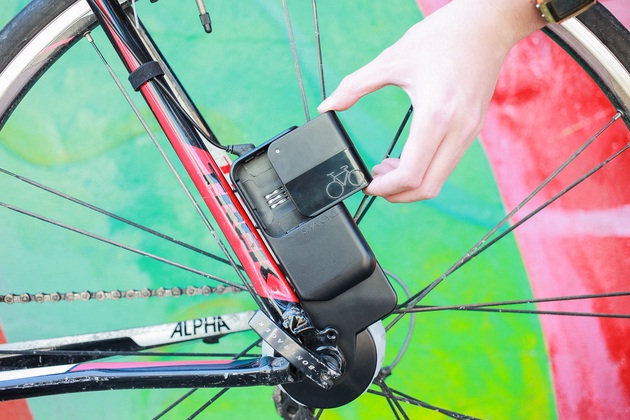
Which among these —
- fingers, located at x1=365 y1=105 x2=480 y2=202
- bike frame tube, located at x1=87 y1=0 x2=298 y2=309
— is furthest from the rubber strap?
fingers, located at x1=365 y1=105 x2=480 y2=202

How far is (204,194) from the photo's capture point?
1.80ft

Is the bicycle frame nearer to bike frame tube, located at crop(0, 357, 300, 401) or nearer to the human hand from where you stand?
bike frame tube, located at crop(0, 357, 300, 401)

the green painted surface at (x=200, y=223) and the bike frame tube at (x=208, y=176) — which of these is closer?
the bike frame tube at (x=208, y=176)

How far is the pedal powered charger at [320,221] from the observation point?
0.49 m

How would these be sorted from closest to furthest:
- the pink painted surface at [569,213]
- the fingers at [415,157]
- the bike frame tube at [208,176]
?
the fingers at [415,157] < the bike frame tube at [208,176] < the pink painted surface at [569,213]

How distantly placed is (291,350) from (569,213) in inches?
25.9

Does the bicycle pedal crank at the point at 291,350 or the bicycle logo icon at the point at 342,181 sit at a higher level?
the bicycle logo icon at the point at 342,181

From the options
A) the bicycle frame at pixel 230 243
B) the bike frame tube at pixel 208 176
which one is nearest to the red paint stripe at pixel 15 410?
the bicycle frame at pixel 230 243

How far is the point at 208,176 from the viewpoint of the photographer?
545 millimetres

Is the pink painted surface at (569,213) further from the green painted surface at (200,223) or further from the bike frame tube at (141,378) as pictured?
the bike frame tube at (141,378)

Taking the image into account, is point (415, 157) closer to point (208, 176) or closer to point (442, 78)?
point (442, 78)

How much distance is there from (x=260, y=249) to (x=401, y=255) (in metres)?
0.50

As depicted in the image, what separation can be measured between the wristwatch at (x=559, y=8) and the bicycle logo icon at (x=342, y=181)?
0.19 m

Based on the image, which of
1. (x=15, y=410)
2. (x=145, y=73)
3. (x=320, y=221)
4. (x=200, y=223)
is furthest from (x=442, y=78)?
(x=15, y=410)
